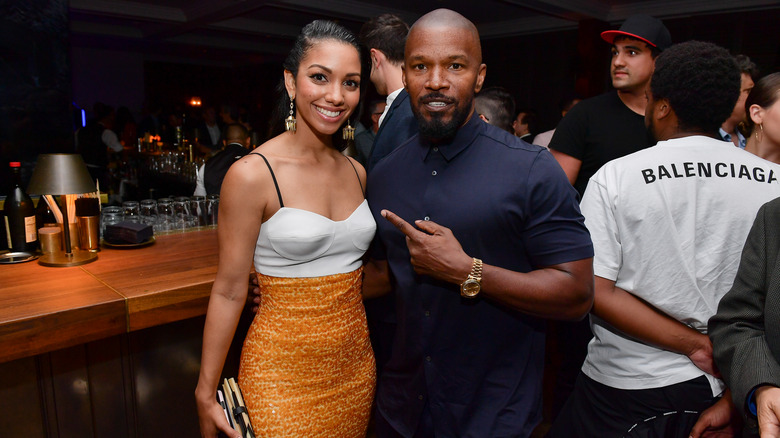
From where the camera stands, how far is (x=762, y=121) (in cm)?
226

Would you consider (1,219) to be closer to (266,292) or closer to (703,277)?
(266,292)

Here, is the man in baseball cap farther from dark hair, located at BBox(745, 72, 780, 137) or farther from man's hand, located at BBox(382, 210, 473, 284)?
man's hand, located at BBox(382, 210, 473, 284)

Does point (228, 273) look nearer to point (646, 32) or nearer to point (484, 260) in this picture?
point (484, 260)

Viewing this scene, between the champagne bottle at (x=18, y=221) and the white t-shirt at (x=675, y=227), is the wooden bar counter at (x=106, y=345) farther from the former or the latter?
the white t-shirt at (x=675, y=227)

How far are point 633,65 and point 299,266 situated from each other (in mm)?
1938

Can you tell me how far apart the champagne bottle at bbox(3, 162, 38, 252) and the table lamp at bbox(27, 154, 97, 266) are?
180 mm

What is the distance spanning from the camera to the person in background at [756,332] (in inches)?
42.0

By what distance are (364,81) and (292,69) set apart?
0.99 ft

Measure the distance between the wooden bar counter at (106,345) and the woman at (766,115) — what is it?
7.85ft

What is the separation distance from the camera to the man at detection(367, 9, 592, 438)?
4.28 ft

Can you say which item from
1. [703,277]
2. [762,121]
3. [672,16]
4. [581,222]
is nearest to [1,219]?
[581,222]

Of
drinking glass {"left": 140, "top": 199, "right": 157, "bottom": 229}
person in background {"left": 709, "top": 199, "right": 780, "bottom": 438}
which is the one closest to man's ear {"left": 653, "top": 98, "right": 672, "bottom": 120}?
person in background {"left": 709, "top": 199, "right": 780, "bottom": 438}

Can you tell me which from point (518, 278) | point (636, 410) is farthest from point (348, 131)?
point (636, 410)

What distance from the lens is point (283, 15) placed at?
34.4 ft
